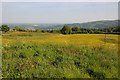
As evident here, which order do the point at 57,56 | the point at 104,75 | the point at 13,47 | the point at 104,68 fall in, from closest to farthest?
the point at 104,75 → the point at 104,68 → the point at 57,56 → the point at 13,47

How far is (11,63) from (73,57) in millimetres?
3139

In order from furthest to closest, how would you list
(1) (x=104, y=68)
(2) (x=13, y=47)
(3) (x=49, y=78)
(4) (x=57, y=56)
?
1. (2) (x=13, y=47)
2. (4) (x=57, y=56)
3. (1) (x=104, y=68)
4. (3) (x=49, y=78)

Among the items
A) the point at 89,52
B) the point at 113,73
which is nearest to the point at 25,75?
the point at 113,73

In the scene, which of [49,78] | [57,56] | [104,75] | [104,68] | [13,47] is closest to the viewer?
[49,78]

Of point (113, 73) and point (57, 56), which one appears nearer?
point (113, 73)

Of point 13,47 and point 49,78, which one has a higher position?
point 13,47

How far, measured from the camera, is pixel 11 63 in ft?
34.2

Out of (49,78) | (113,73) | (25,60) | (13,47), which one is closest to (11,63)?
(25,60)

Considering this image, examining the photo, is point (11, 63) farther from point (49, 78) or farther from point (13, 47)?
point (13, 47)

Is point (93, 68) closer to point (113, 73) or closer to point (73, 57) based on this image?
point (113, 73)

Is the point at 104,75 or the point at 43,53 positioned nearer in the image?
the point at 104,75

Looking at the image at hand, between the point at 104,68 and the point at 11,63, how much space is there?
12.7 ft

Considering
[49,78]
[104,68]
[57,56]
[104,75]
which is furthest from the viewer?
[57,56]

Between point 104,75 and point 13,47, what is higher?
point 13,47
